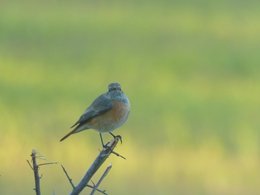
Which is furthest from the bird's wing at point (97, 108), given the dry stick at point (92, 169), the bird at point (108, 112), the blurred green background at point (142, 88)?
the blurred green background at point (142, 88)

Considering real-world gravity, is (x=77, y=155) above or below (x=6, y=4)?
below

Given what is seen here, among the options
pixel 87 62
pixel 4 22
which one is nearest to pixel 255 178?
pixel 87 62

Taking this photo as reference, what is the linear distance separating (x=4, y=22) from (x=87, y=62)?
315cm

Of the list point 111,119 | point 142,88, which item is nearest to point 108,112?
point 111,119

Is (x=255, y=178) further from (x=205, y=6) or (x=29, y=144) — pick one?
(x=205, y=6)

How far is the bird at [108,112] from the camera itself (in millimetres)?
6004

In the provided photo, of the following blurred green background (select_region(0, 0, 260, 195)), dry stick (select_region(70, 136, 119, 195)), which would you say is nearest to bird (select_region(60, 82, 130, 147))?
dry stick (select_region(70, 136, 119, 195))

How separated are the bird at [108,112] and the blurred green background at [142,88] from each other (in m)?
1.47

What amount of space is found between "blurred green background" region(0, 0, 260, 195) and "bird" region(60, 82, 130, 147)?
1467 millimetres

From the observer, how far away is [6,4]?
76.7 feet

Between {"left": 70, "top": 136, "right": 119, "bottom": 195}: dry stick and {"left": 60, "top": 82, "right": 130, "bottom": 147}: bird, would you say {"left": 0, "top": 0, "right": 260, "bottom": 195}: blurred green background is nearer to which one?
{"left": 60, "top": 82, "right": 130, "bottom": 147}: bird

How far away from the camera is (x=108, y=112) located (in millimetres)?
6098

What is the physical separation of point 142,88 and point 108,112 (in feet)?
36.3

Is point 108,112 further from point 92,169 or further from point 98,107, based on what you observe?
point 92,169
